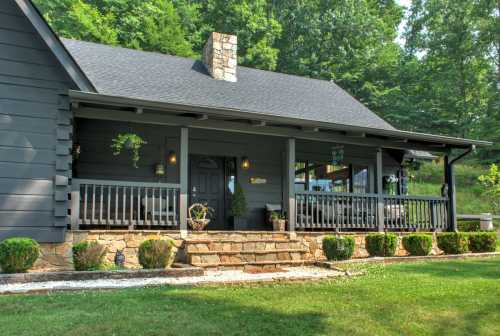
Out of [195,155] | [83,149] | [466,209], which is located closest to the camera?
[83,149]

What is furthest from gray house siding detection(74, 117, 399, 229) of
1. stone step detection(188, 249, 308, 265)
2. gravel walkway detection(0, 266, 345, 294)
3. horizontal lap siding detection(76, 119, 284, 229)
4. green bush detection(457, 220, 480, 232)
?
green bush detection(457, 220, 480, 232)

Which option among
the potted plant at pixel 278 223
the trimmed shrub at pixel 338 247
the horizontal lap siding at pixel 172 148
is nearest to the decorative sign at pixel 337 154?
the horizontal lap siding at pixel 172 148

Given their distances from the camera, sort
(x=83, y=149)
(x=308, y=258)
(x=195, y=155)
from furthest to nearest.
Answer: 1. (x=195, y=155)
2. (x=83, y=149)
3. (x=308, y=258)

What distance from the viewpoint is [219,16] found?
26.5 metres

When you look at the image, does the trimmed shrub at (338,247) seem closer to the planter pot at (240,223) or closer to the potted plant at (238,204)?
the potted plant at (238,204)

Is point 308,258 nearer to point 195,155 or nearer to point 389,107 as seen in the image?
point 195,155

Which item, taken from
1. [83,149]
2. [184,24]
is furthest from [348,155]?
[184,24]

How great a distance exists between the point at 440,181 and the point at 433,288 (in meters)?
20.8

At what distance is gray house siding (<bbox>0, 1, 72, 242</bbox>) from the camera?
7.61 m

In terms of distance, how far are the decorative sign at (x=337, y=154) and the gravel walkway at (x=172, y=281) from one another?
4.59m

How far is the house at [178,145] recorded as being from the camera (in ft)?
25.4

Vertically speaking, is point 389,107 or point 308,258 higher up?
point 389,107

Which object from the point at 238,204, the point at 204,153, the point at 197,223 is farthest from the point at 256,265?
the point at 204,153

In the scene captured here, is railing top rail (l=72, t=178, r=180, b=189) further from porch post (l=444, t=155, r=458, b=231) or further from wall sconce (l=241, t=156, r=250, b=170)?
porch post (l=444, t=155, r=458, b=231)
